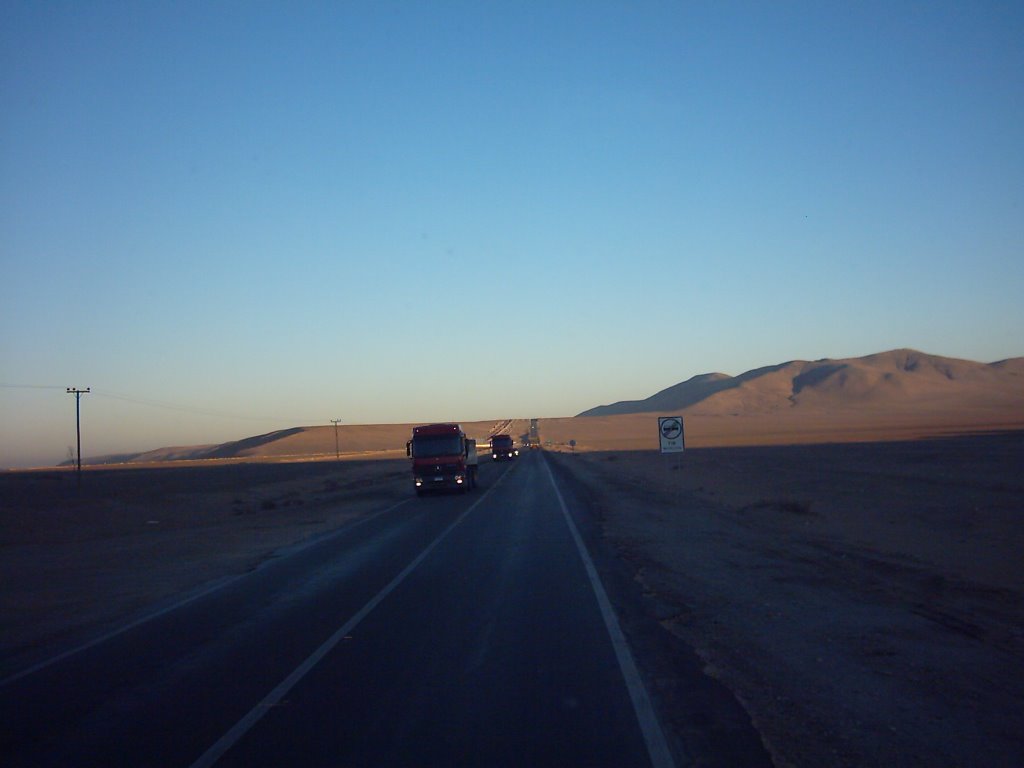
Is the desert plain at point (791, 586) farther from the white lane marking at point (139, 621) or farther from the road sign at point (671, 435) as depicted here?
the road sign at point (671, 435)

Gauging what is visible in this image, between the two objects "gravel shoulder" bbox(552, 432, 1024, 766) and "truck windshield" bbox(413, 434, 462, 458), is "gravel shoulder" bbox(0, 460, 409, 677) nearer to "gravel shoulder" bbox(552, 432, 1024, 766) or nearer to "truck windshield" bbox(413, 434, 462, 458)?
"truck windshield" bbox(413, 434, 462, 458)

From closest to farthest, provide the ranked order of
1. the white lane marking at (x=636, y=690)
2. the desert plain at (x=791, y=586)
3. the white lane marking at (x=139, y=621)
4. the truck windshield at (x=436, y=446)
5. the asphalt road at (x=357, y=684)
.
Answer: the white lane marking at (x=636, y=690)
the asphalt road at (x=357, y=684)
the desert plain at (x=791, y=586)
the white lane marking at (x=139, y=621)
the truck windshield at (x=436, y=446)

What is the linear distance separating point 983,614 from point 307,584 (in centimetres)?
1015

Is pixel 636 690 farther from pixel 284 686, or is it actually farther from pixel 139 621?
pixel 139 621

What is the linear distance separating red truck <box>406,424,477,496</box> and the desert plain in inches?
79.6

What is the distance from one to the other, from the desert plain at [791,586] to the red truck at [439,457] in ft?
6.64

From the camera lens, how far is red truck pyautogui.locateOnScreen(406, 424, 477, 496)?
41219mm

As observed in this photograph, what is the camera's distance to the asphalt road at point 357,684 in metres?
7.13

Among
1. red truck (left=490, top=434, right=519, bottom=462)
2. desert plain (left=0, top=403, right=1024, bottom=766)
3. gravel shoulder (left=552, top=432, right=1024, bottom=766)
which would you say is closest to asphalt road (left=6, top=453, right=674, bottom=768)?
desert plain (left=0, top=403, right=1024, bottom=766)

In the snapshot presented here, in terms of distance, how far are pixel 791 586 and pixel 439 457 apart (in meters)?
28.4

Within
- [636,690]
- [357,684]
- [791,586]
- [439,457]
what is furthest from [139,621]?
[439,457]

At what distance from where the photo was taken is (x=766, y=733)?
7211 millimetres

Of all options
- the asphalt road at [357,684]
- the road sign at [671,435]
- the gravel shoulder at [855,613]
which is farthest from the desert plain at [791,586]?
the road sign at [671,435]

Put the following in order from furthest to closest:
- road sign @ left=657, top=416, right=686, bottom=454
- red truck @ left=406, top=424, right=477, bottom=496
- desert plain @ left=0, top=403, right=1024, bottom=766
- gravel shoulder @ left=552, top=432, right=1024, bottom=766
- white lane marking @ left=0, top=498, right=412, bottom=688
A: 1. red truck @ left=406, top=424, right=477, bottom=496
2. road sign @ left=657, top=416, right=686, bottom=454
3. white lane marking @ left=0, top=498, right=412, bottom=688
4. desert plain @ left=0, top=403, right=1024, bottom=766
5. gravel shoulder @ left=552, top=432, right=1024, bottom=766
